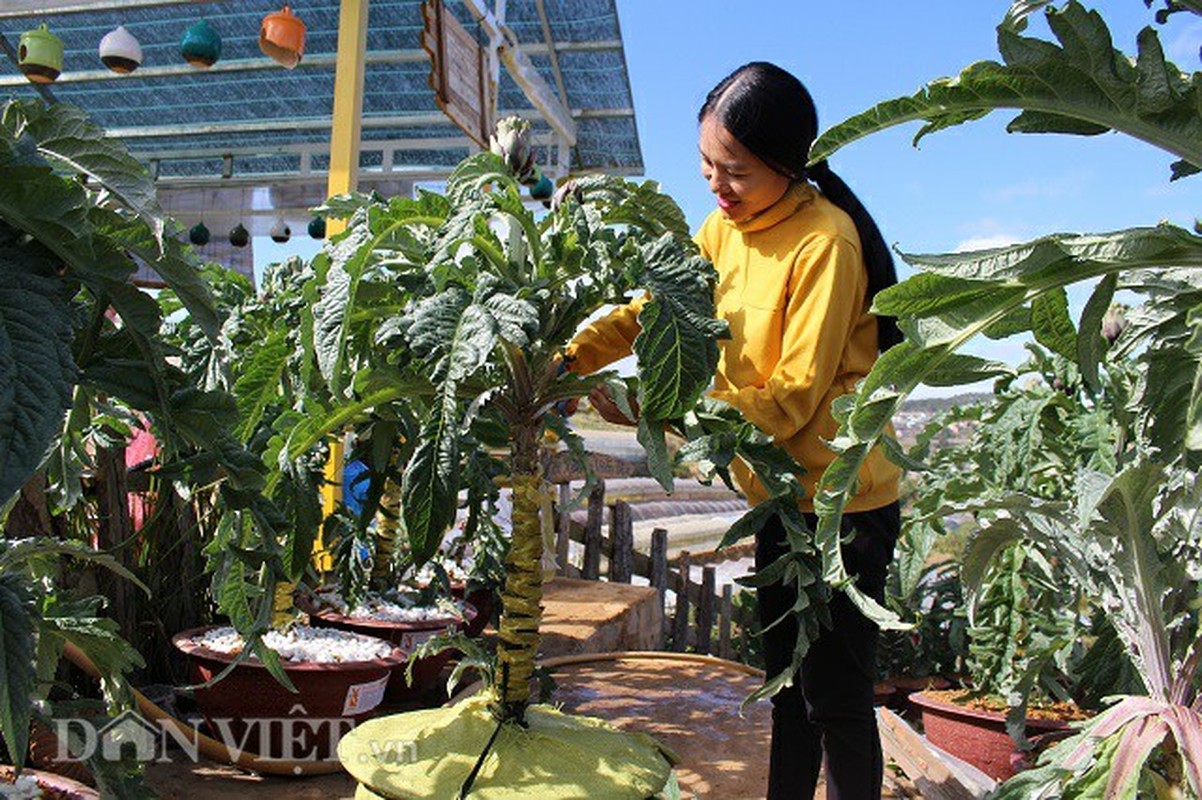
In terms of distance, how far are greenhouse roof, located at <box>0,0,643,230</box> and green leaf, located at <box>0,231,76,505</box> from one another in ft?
20.2

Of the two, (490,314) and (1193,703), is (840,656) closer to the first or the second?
(1193,703)

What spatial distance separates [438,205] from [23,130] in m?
0.73

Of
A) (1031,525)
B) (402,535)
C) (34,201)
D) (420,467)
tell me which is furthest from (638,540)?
(34,201)

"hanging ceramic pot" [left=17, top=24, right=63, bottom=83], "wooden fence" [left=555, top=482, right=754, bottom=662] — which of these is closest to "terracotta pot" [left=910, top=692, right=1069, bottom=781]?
"wooden fence" [left=555, top=482, right=754, bottom=662]

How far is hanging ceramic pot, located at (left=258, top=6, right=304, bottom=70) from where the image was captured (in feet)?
17.9

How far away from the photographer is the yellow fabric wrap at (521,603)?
69.7 inches

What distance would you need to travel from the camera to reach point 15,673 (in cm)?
89

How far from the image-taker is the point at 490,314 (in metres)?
1.46

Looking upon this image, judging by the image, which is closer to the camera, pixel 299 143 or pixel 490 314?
pixel 490 314

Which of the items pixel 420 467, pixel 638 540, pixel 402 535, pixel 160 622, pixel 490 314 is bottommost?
pixel 638 540

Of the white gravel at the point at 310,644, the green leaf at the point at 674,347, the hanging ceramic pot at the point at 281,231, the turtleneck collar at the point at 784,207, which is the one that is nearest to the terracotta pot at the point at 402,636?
the white gravel at the point at 310,644

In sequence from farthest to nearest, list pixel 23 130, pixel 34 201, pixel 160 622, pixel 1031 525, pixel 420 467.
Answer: pixel 160 622 < pixel 1031 525 < pixel 420 467 < pixel 23 130 < pixel 34 201

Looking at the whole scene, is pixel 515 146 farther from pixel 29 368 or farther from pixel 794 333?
pixel 29 368

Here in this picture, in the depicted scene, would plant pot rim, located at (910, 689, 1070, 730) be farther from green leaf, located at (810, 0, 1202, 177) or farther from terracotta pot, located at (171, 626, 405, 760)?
green leaf, located at (810, 0, 1202, 177)
